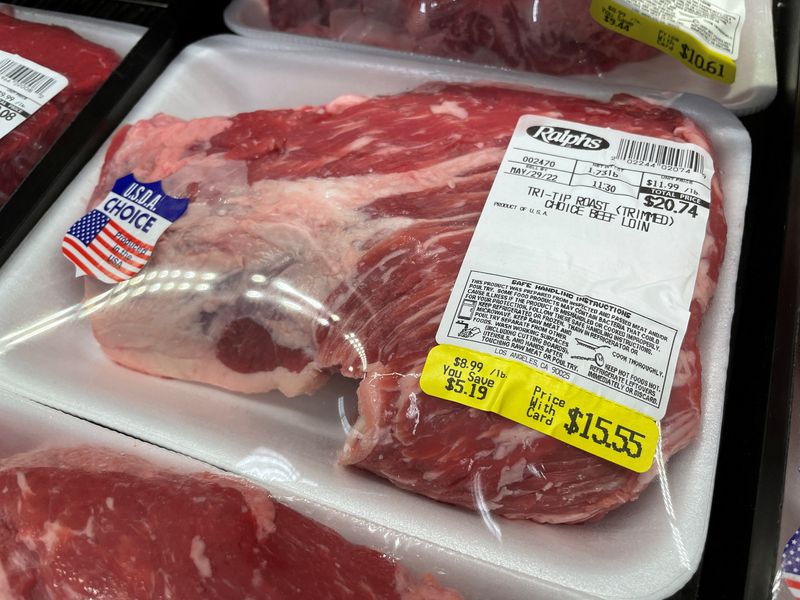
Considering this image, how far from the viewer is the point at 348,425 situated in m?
1.21

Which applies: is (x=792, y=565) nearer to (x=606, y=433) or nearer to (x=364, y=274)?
(x=606, y=433)

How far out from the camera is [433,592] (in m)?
1.00

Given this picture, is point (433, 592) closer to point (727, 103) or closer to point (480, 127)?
point (480, 127)

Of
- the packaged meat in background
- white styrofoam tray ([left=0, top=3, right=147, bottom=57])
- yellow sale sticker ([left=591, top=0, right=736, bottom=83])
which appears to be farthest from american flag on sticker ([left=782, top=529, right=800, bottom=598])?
white styrofoam tray ([left=0, top=3, right=147, bottom=57])

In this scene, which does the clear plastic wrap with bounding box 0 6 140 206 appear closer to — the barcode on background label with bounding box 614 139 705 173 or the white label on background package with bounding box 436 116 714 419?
the white label on background package with bounding box 436 116 714 419

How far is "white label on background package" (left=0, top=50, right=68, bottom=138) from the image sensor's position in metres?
1.51

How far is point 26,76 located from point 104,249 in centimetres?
54

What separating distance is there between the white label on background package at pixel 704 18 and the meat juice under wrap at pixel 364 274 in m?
0.17

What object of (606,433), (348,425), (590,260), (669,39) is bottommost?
(348,425)

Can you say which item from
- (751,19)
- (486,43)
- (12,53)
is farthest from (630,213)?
(12,53)

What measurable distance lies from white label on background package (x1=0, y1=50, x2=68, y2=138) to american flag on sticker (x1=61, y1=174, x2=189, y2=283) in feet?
1.07

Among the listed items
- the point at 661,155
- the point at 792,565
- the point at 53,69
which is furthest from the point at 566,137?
the point at 53,69

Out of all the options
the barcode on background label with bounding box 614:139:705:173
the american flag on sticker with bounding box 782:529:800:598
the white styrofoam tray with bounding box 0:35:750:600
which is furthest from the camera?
the barcode on background label with bounding box 614:139:705:173

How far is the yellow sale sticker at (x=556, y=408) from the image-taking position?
3.38 feet
